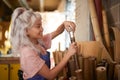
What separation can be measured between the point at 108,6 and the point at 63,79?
72cm

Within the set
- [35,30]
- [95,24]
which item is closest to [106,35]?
[95,24]

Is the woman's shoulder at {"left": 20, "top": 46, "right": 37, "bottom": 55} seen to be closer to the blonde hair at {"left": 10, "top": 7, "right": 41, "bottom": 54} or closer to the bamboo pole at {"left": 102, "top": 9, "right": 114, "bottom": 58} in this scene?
the blonde hair at {"left": 10, "top": 7, "right": 41, "bottom": 54}

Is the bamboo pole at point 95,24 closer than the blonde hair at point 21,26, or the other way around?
the blonde hair at point 21,26

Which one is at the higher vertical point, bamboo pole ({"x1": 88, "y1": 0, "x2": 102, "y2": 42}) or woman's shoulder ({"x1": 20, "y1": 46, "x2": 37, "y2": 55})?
bamboo pole ({"x1": 88, "y1": 0, "x2": 102, "y2": 42})

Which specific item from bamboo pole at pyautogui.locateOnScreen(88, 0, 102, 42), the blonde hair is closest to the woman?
the blonde hair

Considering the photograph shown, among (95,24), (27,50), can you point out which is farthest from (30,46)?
(95,24)

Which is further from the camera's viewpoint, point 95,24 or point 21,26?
point 95,24

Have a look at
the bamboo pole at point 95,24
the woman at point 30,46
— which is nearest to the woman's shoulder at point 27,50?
the woman at point 30,46

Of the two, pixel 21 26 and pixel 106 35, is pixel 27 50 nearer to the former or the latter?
pixel 21 26

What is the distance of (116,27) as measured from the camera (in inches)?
58.2

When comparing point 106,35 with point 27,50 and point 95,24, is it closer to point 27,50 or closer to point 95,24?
point 95,24

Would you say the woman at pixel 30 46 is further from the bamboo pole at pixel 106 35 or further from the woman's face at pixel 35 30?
the bamboo pole at pixel 106 35


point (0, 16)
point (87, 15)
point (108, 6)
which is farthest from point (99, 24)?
point (0, 16)

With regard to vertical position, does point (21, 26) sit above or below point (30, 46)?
above
